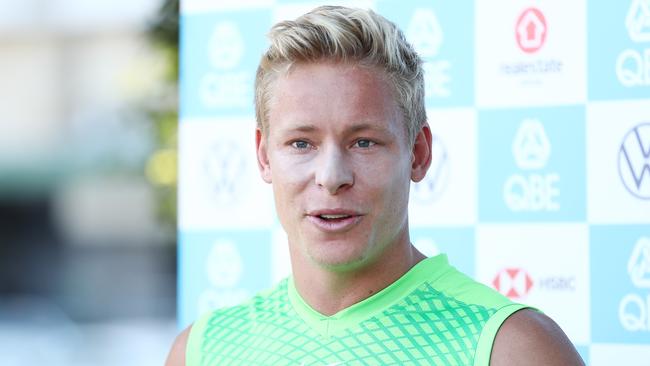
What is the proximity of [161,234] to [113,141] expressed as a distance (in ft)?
6.41

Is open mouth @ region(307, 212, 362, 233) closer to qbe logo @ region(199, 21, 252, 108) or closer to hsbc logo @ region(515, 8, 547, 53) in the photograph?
hsbc logo @ region(515, 8, 547, 53)

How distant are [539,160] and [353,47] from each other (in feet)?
3.04

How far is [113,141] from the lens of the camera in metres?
12.6

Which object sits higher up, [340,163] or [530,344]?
[340,163]

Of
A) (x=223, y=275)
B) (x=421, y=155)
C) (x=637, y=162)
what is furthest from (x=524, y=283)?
(x=223, y=275)

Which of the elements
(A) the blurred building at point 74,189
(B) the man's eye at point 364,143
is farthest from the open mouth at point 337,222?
(A) the blurred building at point 74,189

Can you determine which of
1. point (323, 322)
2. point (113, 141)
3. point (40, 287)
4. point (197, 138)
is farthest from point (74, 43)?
point (323, 322)

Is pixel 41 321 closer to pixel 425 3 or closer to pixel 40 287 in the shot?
pixel 40 287

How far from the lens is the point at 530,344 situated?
1.86 m

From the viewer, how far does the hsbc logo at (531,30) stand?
2.73 m

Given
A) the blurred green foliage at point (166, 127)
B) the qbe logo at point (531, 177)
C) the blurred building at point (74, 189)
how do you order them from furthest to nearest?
the blurred building at point (74, 189)
the blurred green foliage at point (166, 127)
the qbe logo at point (531, 177)

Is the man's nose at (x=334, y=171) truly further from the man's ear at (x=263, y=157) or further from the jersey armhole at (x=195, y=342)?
the jersey armhole at (x=195, y=342)

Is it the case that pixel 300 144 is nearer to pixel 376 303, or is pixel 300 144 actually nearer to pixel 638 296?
pixel 376 303

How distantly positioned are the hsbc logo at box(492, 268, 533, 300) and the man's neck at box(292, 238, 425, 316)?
69cm
